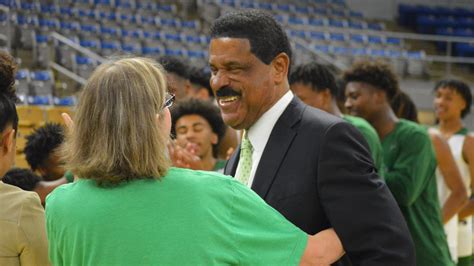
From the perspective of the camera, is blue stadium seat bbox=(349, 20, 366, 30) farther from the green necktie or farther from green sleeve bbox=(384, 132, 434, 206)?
the green necktie

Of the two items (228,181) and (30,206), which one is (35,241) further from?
(228,181)

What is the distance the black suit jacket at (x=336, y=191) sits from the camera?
1.98m

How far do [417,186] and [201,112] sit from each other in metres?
1.42

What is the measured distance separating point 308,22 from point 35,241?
54.0 feet

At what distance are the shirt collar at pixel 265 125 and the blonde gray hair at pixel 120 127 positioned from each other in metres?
0.61

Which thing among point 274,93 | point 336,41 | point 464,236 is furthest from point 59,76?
point 274,93

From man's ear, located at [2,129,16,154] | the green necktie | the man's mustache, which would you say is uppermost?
the man's mustache

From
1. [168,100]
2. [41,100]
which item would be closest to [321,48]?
[41,100]

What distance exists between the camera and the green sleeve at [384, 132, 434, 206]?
3.62 meters

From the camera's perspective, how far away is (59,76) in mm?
12164

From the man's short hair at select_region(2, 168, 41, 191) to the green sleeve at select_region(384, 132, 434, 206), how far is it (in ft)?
5.48

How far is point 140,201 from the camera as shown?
164 centimetres

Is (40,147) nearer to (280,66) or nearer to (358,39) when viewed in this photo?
(280,66)

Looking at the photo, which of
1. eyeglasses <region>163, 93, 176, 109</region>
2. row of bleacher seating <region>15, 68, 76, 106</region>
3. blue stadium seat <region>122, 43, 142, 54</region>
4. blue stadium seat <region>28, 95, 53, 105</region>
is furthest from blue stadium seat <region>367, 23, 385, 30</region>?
eyeglasses <region>163, 93, 176, 109</region>
